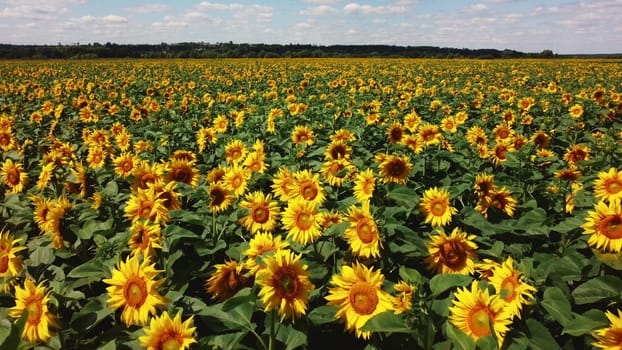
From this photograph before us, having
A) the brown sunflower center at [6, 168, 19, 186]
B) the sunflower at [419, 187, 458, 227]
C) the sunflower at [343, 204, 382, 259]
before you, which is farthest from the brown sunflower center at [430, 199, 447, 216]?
the brown sunflower center at [6, 168, 19, 186]

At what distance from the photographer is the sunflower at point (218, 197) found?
3.61 m

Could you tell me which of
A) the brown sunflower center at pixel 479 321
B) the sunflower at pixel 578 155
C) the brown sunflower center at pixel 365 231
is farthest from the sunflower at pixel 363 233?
the sunflower at pixel 578 155

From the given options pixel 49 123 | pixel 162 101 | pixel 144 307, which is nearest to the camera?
pixel 144 307

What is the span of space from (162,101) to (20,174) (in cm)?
1129

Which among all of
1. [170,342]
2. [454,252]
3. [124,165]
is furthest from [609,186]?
A: [124,165]

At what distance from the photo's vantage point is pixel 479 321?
6.88ft

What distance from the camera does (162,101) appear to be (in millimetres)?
15281

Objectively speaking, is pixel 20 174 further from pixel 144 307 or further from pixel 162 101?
pixel 162 101

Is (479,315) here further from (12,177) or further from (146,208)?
(12,177)

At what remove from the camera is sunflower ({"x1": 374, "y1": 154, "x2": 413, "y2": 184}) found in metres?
3.97

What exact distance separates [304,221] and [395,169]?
1341mm

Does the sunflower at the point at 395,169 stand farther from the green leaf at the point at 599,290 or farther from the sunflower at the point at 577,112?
the sunflower at the point at 577,112

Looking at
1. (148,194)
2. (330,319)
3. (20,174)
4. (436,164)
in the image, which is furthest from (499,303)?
(20,174)

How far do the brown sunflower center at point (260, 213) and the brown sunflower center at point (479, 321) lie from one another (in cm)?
188
